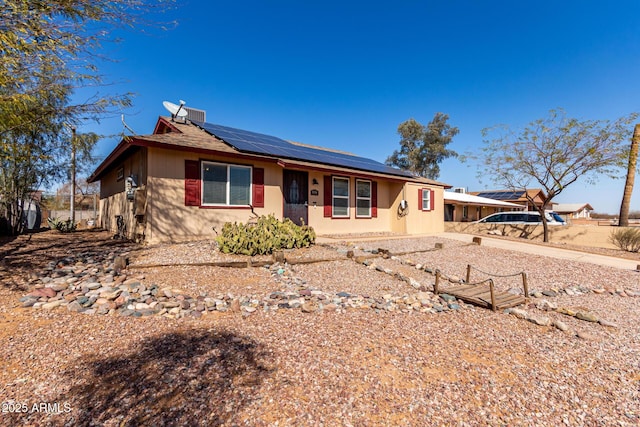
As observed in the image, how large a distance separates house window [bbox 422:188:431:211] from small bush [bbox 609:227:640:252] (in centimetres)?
742

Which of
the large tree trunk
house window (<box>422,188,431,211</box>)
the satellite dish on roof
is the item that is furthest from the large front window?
the satellite dish on roof

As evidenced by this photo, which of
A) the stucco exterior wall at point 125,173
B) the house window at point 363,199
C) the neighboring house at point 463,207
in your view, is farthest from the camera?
the neighboring house at point 463,207

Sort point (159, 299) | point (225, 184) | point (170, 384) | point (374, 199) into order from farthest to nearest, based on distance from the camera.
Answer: point (374, 199) → point (225, 184) → point (159, 299) → point (170, 384)

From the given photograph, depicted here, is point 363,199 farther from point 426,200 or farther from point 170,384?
point 170,384

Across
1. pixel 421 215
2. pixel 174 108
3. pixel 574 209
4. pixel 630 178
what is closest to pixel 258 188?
pixel 174 108

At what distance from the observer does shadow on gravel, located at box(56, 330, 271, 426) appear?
1972mm

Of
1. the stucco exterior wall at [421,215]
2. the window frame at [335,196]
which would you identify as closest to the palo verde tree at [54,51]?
the window frame at [335,196]

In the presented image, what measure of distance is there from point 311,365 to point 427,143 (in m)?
29.4

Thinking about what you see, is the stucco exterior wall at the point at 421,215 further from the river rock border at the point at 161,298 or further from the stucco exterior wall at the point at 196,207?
the river rock border at the point at 161,298

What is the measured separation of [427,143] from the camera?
2888 cm

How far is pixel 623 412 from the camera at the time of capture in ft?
7.47

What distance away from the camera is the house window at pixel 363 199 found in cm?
1177

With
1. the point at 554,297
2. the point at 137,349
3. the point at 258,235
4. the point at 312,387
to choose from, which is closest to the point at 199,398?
the point at 312,387

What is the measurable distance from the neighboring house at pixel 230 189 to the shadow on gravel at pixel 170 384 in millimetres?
5221
